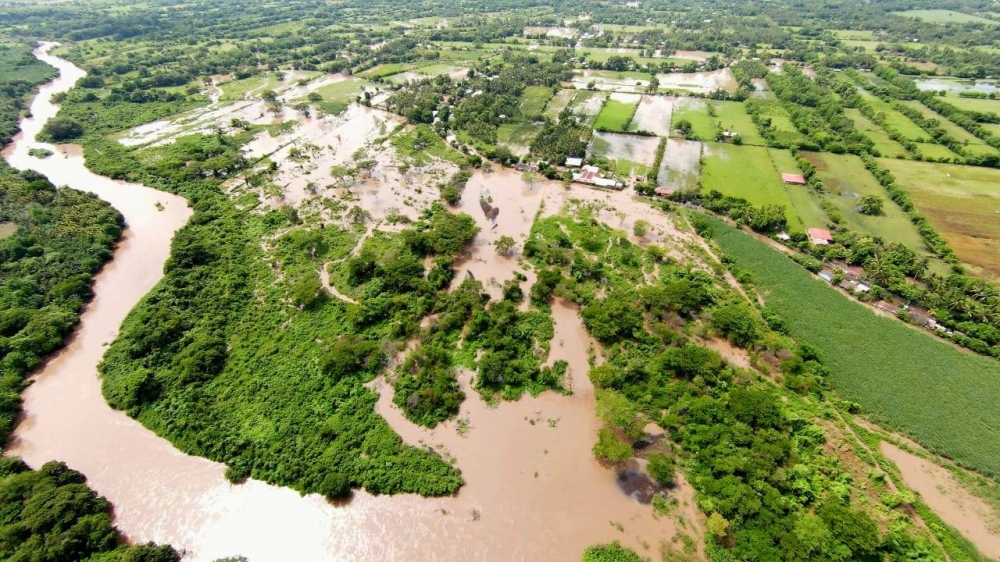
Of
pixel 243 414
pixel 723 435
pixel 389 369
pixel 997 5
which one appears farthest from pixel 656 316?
pixel 997 5

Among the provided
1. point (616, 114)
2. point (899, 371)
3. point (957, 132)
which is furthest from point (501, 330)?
point (957, 132)

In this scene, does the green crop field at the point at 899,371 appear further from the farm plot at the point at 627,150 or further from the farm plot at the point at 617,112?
the farm plot at the point at 617,112

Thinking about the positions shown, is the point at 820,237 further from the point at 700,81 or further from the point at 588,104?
the point at 700,81

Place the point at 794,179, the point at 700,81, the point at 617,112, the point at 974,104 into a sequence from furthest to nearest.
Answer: the point at 700,81 < the point at 974,104 < the point at 617,112 < the point at 794,179

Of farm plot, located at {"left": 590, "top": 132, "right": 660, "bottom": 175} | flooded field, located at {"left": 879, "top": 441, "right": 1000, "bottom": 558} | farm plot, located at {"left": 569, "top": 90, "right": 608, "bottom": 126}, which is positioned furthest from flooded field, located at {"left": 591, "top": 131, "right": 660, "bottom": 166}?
flooded field, located at {"left": 879, "top": 441, "right": 1000, "bottom": 558}

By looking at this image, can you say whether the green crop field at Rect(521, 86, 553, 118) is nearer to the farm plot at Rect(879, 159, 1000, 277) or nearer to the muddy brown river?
the farm plot at Rect(879, 159, 1000, 277)

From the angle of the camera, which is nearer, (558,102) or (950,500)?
(950,500)
